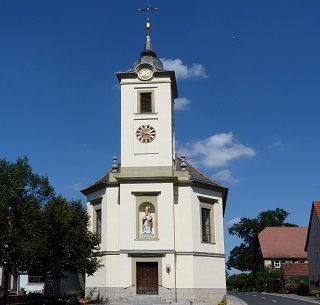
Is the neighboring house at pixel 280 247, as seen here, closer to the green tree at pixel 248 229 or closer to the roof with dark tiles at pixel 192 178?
the green tree at pixel 248 229

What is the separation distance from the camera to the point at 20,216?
3003 cm

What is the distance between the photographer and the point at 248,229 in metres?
91.9

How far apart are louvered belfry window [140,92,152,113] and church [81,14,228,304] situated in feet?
0.25

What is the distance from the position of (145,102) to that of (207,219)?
10042 mm

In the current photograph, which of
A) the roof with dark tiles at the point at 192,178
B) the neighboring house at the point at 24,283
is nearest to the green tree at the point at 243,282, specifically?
the neighboring house at the point at 24,283

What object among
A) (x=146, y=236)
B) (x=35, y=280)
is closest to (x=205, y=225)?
(x=146, y=236)

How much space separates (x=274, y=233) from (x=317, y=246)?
65.4 ft

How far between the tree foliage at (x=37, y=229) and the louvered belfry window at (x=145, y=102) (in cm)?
932

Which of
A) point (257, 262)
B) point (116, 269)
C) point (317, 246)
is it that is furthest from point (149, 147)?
point (257, 262)

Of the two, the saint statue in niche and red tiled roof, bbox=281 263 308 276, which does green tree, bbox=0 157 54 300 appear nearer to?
the saint statue in niche

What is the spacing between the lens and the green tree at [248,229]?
89.2 meters

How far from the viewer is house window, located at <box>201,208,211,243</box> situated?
34.9m

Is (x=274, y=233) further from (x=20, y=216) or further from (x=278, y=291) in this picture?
(x=20, y=216)

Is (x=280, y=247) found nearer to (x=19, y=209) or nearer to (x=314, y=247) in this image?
(x=314, y=247)
